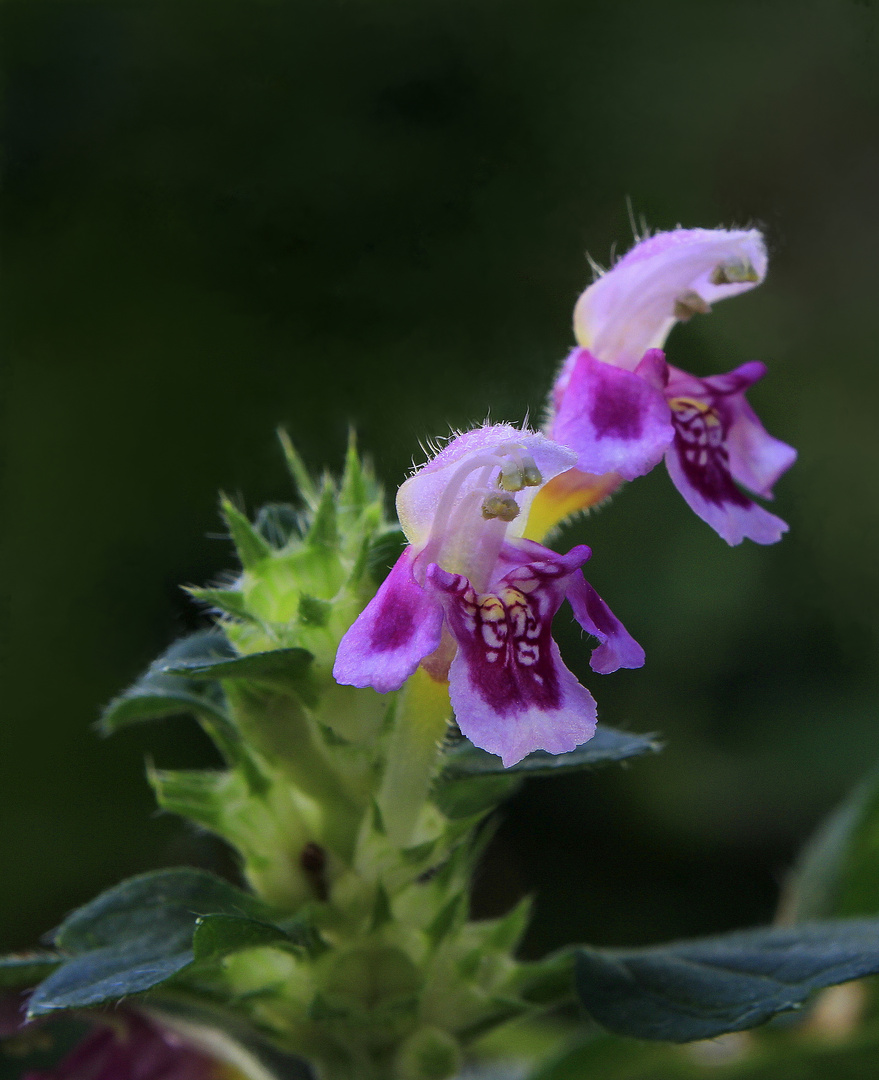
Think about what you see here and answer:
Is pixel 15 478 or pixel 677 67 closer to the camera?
pixel 15 478

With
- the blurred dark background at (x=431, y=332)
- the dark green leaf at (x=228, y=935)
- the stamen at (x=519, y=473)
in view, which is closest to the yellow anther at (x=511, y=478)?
the stamen at (x=519, y=473)

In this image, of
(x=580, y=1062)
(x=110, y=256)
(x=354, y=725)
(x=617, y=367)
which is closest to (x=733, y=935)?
(x=580, y=1062)

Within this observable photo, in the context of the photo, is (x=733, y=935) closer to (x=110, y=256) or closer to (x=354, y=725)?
(x=354, y=725)

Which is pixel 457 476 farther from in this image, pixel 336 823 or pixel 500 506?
pixel 336 823

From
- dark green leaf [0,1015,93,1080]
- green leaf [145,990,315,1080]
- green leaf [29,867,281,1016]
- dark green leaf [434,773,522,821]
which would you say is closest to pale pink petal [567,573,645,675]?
dark green leaf [434,773,522,821]

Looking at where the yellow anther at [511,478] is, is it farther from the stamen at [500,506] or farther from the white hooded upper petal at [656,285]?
the white hooded upper petal at [656,285]

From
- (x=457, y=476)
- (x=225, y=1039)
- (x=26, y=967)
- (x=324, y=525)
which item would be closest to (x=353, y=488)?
(x=324, y=525)
